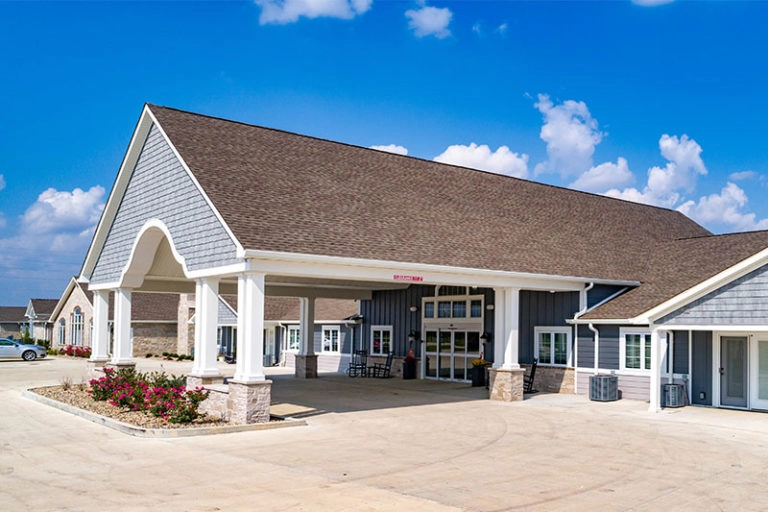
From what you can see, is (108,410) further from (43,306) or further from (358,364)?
(43,306)

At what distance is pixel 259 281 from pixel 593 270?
38.4 feet

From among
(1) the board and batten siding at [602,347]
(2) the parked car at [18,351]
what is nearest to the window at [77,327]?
(2) the parked car at [18,351]

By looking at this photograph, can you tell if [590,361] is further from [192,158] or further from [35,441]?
[35,441]

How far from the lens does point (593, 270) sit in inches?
893

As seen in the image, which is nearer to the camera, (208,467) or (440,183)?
(208,467)

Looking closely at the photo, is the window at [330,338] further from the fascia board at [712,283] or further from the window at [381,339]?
the fascia board at [712,283]

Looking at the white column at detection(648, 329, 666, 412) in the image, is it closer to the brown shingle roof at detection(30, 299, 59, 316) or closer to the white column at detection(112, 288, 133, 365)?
the white column at detection(112, 288, 133, 365)

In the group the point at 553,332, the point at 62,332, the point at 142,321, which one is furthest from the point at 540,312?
the point at 62,332

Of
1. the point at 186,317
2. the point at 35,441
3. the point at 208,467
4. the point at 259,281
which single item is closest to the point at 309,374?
the point at 259,281

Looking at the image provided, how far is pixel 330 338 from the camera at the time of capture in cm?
3406

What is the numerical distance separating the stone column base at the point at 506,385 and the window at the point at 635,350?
3.22 metres

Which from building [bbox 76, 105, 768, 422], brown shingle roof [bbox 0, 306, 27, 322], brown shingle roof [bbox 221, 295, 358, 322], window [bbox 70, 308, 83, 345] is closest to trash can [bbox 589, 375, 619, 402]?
building [bbox 76, 105, 768, 422]

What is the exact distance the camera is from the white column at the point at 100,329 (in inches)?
944

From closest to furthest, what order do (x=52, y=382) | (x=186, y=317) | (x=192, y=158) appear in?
(x=192, y=158) → (x=52, y=382) → (x=186, y=317)
